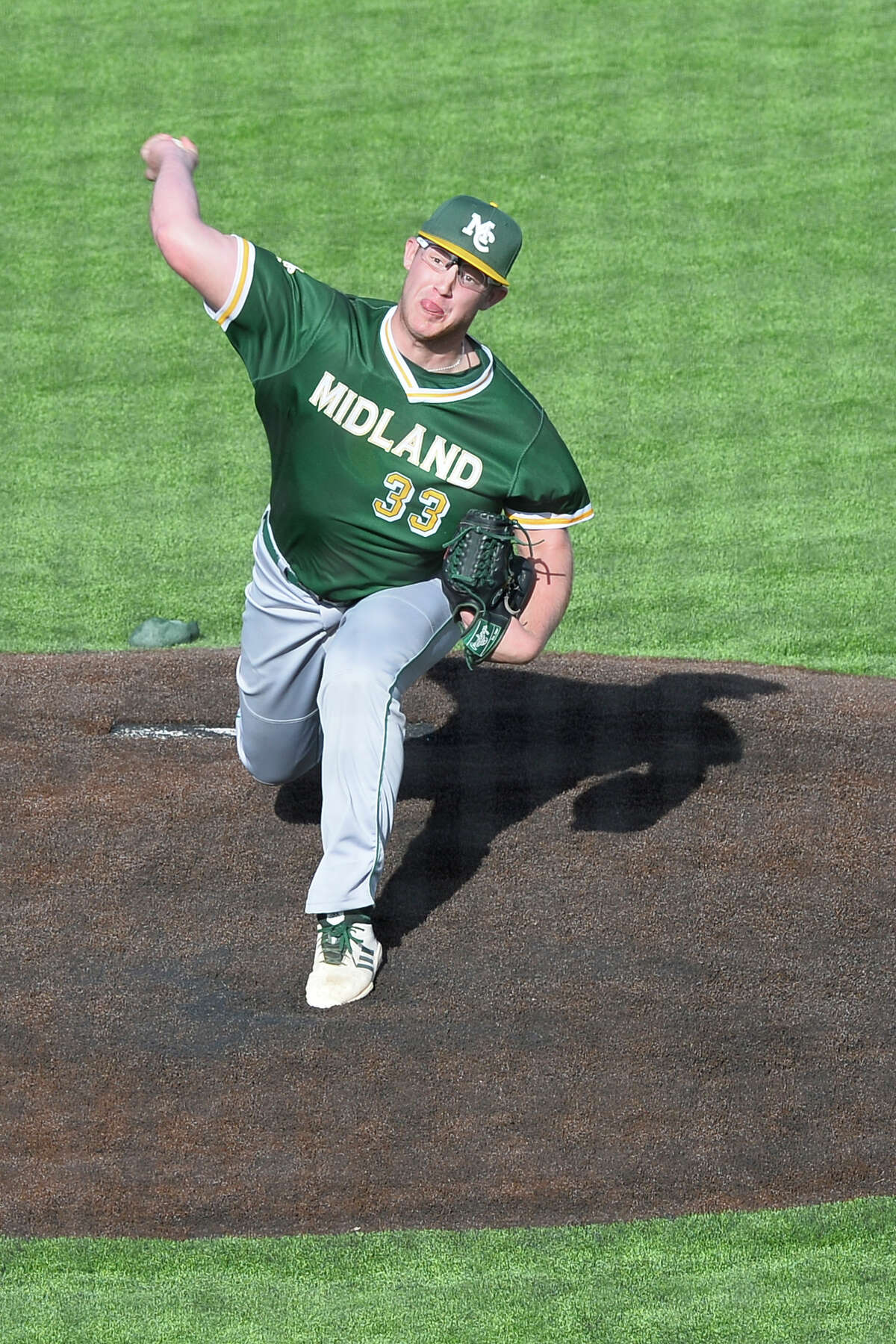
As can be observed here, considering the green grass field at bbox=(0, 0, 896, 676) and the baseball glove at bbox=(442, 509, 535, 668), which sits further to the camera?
the green grass field at bbox=(0, 0, 896, 676)

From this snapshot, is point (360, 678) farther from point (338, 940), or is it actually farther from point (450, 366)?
point (450, 366)

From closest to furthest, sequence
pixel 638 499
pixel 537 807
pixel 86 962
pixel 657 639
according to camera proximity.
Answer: pixel 86 962 < pixel 537 807 < pixel 657 639 < pixel 638 499

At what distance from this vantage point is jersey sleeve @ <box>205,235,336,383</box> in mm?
4188

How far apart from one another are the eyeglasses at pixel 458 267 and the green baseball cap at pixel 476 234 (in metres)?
0.02

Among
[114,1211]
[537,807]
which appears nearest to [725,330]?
[537,807]

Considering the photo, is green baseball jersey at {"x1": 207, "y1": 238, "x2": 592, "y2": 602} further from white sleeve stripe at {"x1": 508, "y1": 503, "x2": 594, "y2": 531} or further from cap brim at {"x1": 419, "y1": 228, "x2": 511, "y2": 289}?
cap brim at {"x1": 419, "y1": 228, "x2": 511, "y2": 289}

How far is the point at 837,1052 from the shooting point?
407 cm

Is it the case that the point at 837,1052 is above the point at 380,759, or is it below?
below

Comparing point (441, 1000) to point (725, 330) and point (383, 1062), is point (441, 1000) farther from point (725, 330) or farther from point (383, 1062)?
point (725, 330)

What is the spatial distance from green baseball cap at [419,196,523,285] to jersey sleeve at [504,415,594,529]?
438mm

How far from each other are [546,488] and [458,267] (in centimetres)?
61

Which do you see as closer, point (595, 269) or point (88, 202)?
point (595, 269)

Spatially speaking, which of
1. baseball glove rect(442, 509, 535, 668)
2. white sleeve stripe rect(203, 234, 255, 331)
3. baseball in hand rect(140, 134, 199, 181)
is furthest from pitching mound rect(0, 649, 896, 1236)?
baseball in hand rect(140, 134, 199, 181)

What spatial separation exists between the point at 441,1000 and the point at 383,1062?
11.1 inches
